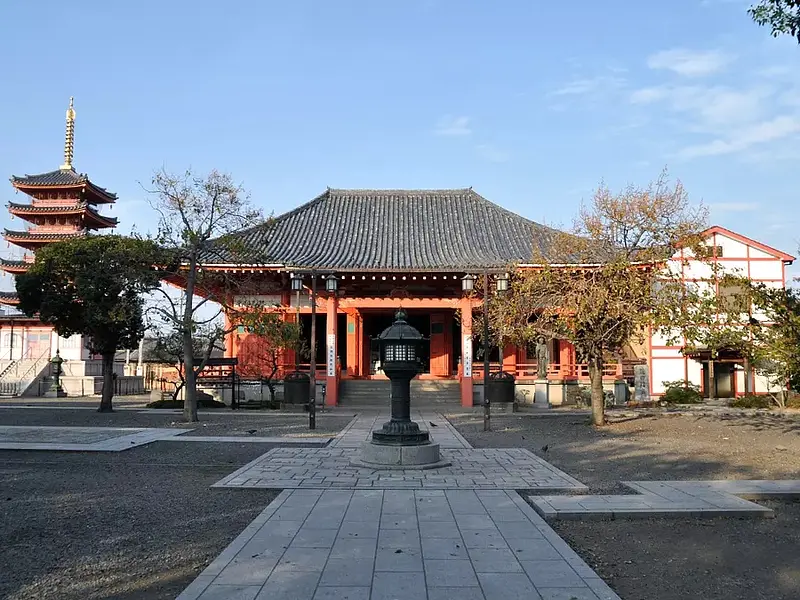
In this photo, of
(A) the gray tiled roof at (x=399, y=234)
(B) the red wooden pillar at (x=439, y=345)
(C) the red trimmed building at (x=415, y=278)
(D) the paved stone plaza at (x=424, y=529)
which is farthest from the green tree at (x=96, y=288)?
(B) the red wooden pillar at (x=439, y=345)

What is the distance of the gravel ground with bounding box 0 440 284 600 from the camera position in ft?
16.4

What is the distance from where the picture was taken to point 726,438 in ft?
47.1

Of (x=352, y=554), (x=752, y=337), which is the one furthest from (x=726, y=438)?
(x=352, y=554)

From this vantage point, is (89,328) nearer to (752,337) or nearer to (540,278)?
(540,278)

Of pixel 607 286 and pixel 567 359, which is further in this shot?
pixel 567 359

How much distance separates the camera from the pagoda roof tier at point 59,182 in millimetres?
37344

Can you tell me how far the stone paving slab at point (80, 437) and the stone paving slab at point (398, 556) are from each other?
649 centimetres

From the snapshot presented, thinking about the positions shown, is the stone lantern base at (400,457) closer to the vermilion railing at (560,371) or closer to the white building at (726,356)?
the vermilion railing at (560,371)

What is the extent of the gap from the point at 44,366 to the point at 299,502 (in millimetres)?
30383

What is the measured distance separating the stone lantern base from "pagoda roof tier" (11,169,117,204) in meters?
33.7

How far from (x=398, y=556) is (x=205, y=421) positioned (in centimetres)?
1373

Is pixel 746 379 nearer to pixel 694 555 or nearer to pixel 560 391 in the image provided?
pixel 560 391

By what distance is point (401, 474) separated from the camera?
9492 millimetres

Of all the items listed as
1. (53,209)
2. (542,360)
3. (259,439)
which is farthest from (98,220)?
(259,439)
